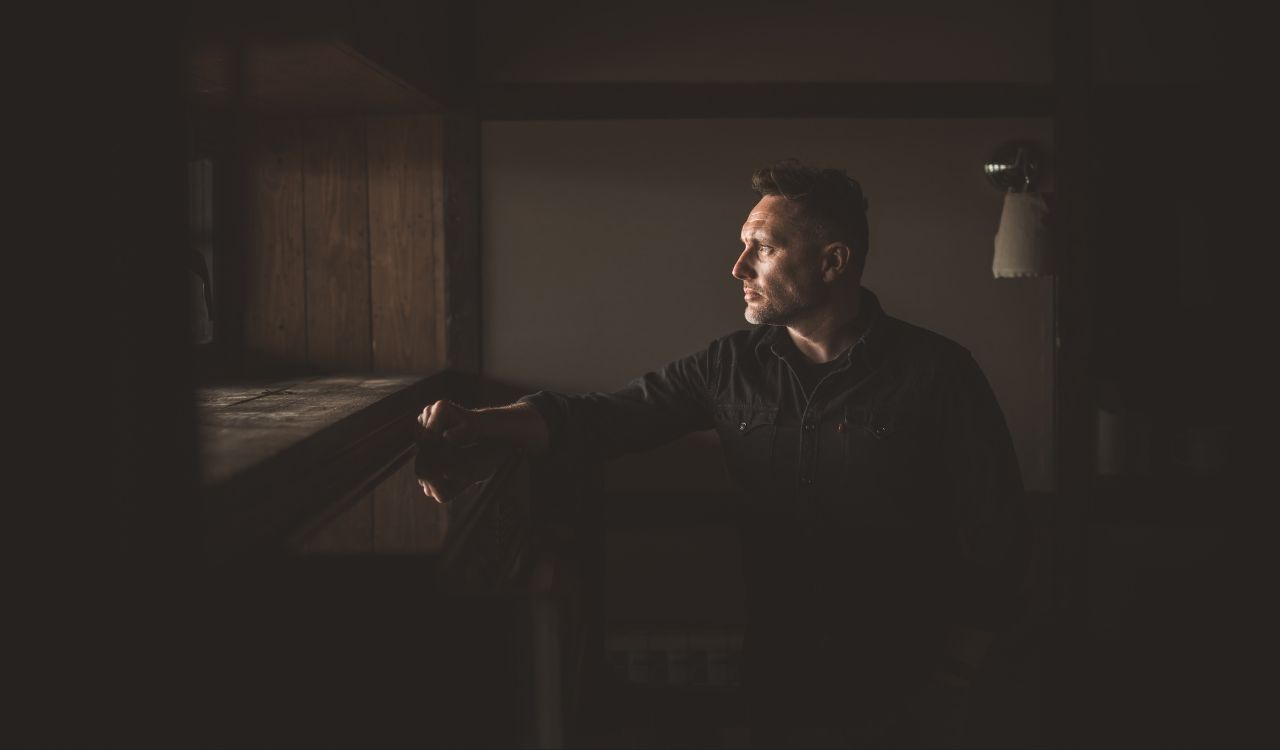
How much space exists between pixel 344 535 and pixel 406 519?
0.13 meters

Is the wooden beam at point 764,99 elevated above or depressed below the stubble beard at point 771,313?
above

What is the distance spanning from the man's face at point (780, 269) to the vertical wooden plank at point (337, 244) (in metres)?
1.60

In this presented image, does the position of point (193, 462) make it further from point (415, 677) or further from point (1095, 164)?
point (1095, 164)

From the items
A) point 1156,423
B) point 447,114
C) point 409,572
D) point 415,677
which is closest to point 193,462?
point 409,572

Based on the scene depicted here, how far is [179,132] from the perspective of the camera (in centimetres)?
122

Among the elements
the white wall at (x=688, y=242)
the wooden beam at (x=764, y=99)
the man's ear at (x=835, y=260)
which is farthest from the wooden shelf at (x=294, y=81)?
the man's ear at (x=835, y=260)

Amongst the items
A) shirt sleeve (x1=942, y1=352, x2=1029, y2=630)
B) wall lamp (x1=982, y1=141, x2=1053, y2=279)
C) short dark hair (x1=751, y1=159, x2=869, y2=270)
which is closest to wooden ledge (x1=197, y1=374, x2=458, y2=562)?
short dark hair (x1=751, y1=159, x2=869, y2=270)

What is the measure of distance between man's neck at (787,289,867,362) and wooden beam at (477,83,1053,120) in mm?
1275

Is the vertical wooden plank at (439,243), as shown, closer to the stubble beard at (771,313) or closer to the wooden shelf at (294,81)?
the wooden shelf at (294,81)

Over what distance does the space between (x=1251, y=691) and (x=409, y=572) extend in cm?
296

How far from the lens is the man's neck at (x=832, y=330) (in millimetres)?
2473

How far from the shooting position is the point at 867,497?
2336 millimetres

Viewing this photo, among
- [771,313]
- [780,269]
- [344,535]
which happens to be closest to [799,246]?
[780,269]

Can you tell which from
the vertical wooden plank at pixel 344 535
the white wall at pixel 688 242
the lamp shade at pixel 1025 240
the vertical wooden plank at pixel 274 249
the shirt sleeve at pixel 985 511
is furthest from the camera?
the white wall at pixel 688 242
